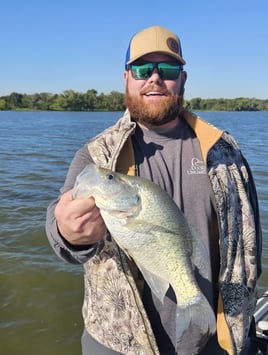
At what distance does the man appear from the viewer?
107 inches

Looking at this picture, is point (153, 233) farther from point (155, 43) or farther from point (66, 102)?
point (66, 102)

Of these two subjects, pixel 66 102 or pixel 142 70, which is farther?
pixel 66 102

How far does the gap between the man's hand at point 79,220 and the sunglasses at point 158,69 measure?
1.25 m

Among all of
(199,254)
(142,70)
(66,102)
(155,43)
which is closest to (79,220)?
(199,254)

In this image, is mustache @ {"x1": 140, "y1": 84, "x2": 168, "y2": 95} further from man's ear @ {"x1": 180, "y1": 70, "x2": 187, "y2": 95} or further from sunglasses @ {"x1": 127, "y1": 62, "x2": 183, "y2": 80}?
man's ear @ {"x1": 180, "y1": 70, "x2": 187, "y2": 95}

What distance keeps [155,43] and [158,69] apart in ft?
0.59

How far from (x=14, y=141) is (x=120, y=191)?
91.3ft

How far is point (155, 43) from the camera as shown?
2959mm

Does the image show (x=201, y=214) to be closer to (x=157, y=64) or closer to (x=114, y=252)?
(x=114, y=252)

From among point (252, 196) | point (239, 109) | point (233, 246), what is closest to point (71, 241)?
point (233, 246)

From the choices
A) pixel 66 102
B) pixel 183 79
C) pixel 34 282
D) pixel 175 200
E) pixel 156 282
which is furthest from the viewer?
pixel 66 102

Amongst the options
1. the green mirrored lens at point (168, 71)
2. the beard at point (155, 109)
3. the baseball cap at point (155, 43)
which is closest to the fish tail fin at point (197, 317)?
the beard at point (155, 109)

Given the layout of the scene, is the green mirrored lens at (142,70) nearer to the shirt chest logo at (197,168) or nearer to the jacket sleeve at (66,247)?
the shirt chest logo at (197,168)

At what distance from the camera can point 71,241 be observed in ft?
7.68
